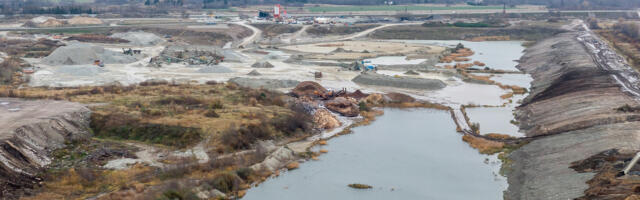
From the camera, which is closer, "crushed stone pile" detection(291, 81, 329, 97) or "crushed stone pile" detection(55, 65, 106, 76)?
"crushed stone pile" detection(291, 81, 329, 97)

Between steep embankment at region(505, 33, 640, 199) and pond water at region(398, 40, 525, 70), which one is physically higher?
steep embankment at region(505, 33, 640, 199)

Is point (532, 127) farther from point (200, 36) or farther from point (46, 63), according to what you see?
point (200, 36)

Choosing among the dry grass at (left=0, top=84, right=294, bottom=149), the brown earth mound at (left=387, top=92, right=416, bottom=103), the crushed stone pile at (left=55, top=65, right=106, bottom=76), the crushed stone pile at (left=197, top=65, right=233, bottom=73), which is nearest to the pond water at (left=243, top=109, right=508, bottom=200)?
the dry grass at (left=0, top=84, right=294, bottom=149)

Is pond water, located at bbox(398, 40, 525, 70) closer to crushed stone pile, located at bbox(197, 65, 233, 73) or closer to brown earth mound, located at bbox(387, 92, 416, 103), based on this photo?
brown earth mound, located at bbox(387, 92, 416, 103)

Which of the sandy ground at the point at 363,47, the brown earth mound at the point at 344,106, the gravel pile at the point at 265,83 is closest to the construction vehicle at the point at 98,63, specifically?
the gravel pile at the point at 265,83

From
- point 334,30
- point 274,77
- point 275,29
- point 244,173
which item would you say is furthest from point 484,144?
point 275,29

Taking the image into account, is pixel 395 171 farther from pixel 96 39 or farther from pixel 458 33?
pixel 458 33

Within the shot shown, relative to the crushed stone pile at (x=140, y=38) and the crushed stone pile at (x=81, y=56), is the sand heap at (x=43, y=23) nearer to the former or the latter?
the crushed stone pile at (x=140, y=38)
